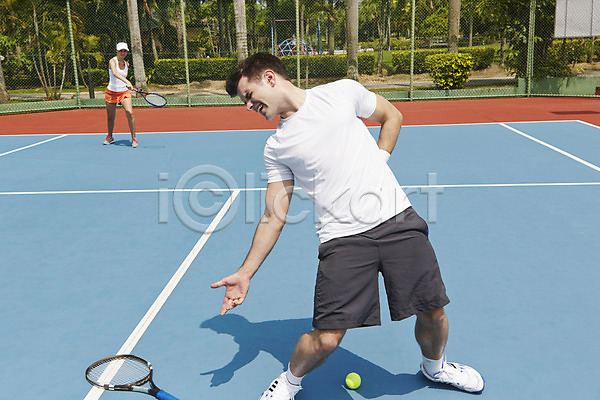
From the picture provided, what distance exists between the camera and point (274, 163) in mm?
2629

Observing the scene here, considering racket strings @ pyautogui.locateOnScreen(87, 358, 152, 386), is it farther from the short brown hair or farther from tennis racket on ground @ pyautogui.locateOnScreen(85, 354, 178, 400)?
the short brown hair

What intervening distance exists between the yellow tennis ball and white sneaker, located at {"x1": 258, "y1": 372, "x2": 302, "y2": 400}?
0.30m

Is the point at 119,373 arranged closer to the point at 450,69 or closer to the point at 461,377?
the point at 461,377

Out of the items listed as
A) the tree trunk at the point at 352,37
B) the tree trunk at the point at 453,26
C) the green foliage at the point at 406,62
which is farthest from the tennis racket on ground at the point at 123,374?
the green foliage at the point at 406,62

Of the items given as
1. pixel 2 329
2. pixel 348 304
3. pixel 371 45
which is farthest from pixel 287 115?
pixel 371 45

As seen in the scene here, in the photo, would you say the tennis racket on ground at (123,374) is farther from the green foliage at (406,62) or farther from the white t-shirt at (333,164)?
the green foliage at (406,62)

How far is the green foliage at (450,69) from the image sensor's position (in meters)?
16.9

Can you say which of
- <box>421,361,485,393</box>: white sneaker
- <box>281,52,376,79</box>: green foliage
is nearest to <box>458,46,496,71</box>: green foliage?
<box>281,52,376,79</box>: green foliage

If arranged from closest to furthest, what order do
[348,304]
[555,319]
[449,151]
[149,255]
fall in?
[348,304] < [555,319] < [149,255] < [449,151]

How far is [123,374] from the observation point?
2807 mm

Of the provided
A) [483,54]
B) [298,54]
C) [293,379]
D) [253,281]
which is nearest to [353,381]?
[293,379]

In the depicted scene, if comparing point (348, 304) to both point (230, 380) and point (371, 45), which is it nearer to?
point (230, 380)

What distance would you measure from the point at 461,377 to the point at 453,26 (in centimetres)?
2123

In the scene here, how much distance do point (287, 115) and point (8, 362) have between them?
2083 mm
